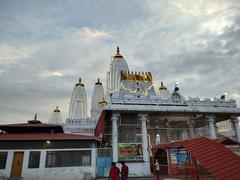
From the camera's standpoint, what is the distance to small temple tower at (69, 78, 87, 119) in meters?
50.4

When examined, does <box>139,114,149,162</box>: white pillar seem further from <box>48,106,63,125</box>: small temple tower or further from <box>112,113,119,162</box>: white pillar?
<box>48,106,63,125</box>: small temple tower

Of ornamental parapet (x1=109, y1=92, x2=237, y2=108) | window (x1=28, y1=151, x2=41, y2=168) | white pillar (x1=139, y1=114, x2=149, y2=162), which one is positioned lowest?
window (x1=28, y1=151, x2=41, y2=168)

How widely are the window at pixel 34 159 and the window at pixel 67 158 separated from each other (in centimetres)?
81

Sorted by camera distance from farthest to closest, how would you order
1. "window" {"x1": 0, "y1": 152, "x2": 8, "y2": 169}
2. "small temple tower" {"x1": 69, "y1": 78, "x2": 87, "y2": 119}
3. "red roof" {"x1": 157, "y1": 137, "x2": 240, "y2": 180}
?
"small temple tower" {"x1": 69, "y1": 78, "x2": 87, "y2": 119}, "window" {"x1": 0, "y1": 152, "x2": 8, "y2": 169}, "red roof" {"x1": 157, "y1": 137, "x2": 240, "y2": 180}

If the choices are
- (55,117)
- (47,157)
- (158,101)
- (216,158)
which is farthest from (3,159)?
(55,117)

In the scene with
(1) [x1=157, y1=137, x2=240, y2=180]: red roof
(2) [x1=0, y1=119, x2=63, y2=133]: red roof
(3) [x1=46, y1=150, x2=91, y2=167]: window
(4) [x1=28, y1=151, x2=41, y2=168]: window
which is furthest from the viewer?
(2) [x1=0, y1=119, x2=63, y2=133]: red roof

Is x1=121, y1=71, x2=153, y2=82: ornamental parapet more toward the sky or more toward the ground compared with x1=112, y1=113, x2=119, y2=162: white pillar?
more toward the sky

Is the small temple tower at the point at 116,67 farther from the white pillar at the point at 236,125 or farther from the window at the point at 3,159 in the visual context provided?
the window at the point at 3,159

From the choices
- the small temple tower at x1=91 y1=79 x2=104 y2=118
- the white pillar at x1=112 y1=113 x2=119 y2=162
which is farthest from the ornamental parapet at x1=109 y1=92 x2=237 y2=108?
the small temple tower at x1=91 y1=79 x2=104 y2=118

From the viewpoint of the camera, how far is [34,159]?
18.2 m

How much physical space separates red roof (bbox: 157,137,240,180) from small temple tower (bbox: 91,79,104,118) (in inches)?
1683

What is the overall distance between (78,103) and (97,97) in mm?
5314

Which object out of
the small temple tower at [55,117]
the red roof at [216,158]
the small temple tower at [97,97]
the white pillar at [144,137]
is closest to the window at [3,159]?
the white pillar at [144,137]

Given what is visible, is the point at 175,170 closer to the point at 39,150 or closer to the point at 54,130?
→ the point at 39,150
